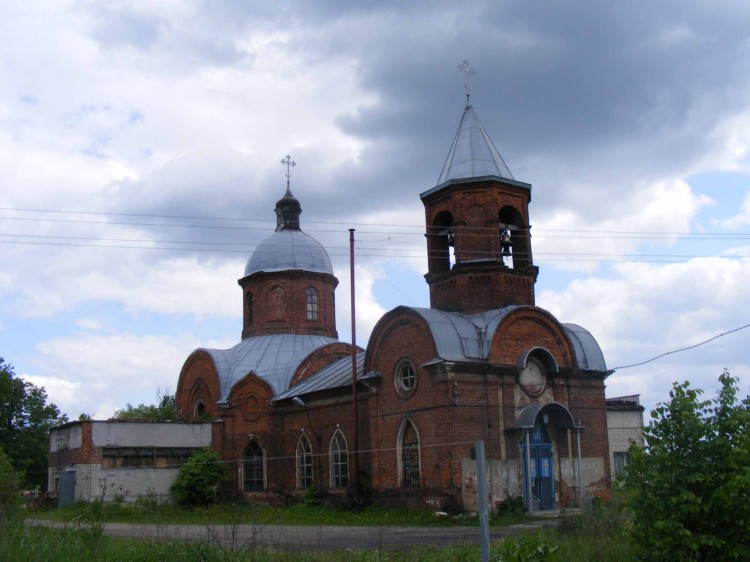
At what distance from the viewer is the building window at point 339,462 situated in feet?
80.2

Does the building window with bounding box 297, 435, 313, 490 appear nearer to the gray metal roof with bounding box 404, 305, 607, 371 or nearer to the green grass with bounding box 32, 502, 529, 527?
the green grass with bounding box 32, 502, 529, 527

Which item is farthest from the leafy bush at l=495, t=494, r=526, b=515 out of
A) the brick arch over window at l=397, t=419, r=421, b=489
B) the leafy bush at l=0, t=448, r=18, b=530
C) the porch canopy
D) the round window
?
the leafy bush at l=0, t=448, r=18, b=530

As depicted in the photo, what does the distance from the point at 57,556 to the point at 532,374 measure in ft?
51.7

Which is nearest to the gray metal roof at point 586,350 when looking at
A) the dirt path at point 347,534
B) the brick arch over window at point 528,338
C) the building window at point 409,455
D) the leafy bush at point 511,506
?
the brick arch over window at point 528,338

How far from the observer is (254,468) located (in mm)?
28438

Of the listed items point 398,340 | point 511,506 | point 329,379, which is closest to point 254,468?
point 329,379

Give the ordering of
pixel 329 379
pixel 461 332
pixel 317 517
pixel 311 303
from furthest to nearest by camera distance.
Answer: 1. pixel 311 303
2. pixel 329 379
3. pixel 317 517
4. pixel 461 332

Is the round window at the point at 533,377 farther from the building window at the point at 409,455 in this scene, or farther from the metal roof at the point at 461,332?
the building window at the point at 409,455

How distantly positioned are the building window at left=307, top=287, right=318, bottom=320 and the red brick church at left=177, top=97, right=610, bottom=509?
4249 mm

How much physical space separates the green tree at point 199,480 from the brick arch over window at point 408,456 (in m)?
8.65

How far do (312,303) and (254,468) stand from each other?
23.3 ft

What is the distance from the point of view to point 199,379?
3102 centimetres

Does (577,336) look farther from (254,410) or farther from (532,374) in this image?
(254,410)

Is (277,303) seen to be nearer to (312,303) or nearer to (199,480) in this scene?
(312,303)
